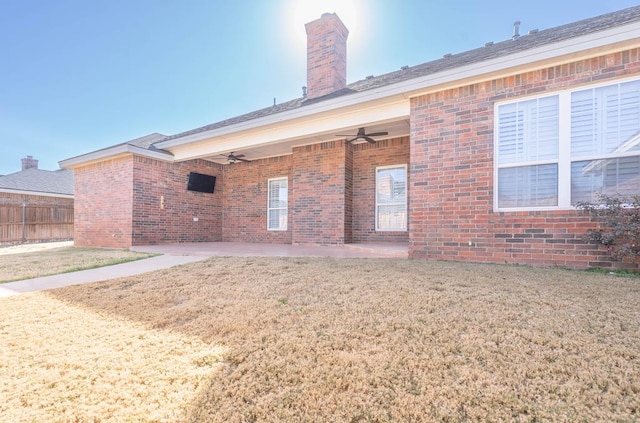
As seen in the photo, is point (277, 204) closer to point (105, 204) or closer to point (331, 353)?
point (105, 204)

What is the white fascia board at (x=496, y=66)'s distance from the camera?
3.98 metres

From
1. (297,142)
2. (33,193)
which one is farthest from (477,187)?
(33,193)

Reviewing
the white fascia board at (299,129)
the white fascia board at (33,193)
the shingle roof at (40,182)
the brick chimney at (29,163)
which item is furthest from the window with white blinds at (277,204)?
the brick chimney at (29,163)

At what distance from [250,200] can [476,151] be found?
814 centimetres

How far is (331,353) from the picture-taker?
1.82m

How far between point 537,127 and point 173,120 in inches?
829

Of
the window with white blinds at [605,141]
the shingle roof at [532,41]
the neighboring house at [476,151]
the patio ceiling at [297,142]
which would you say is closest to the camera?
the window with white blinds at [605,141]

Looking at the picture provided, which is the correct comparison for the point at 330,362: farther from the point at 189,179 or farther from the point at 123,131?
the point at 123,131

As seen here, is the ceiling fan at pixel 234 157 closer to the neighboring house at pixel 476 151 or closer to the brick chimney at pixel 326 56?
Result: the neighboring house at pixel 476 151

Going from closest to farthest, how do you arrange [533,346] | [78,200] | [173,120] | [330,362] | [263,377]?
[263,377]
[330,362]
[533,346]
[78,200]
[173,120]

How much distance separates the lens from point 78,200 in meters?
10.4

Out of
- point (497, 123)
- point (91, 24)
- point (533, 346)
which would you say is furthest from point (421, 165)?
point (91, 24)

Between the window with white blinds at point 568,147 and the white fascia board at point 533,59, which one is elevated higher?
the white fascia board at point 533,59

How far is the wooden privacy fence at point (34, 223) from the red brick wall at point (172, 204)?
10.2 meters
